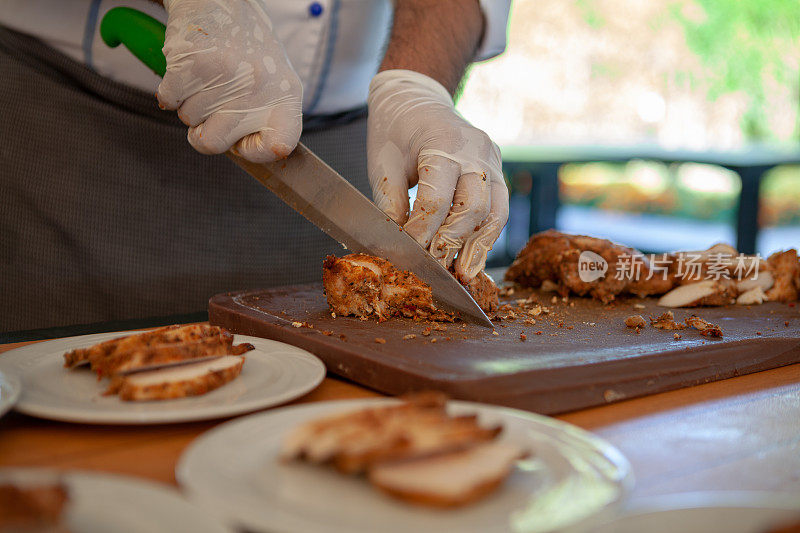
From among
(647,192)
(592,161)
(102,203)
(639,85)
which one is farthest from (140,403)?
(639,85)

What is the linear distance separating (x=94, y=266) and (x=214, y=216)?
1.57 ft

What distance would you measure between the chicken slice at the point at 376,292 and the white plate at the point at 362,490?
0.89m

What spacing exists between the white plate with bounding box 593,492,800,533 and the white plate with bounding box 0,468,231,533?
462mm

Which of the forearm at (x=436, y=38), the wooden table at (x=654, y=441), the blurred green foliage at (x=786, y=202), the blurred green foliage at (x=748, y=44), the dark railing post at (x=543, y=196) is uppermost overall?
the blurred green foliage at (x=748, y=44)

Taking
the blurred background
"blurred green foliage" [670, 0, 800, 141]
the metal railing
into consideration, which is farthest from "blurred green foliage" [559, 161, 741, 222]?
"blurred green foliage" [670, 0, 800, 141]

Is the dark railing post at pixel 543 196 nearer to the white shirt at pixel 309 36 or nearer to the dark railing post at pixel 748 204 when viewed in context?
the dark railing post at pixel 748 204

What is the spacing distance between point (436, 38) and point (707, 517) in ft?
7.17

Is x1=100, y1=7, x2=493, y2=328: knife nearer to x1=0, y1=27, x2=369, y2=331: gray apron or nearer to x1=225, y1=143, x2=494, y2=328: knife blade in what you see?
x1=225, y1=143, x2=494, y2=328: knife blade

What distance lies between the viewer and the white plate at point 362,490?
86cm

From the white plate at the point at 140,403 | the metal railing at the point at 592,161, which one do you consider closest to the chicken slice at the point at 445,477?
the white plate at the point at 140,403

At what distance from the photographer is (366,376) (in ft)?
5.05

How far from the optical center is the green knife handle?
6.72 feet

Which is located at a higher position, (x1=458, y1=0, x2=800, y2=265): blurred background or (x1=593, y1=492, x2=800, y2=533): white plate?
(x1=458, y1=0, x2=800, y2=265): blurred background

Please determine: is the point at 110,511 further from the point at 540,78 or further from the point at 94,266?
the point at 540,78
